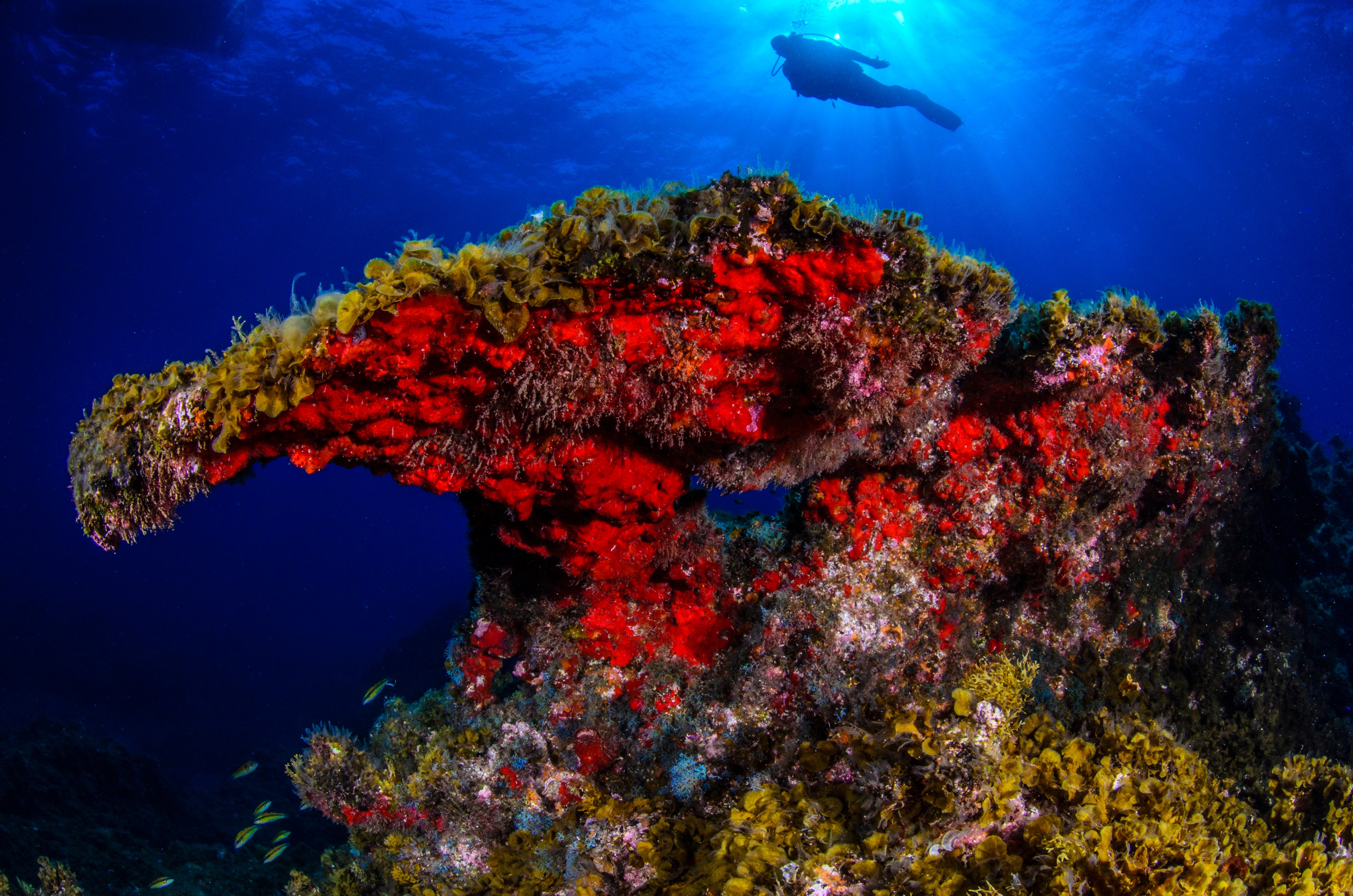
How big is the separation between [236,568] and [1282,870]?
11169 cm

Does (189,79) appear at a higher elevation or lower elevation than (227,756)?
higher

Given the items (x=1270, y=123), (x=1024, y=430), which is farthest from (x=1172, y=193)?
(x=1024, y=430)

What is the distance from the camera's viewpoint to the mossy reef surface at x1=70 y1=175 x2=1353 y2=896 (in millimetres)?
2713

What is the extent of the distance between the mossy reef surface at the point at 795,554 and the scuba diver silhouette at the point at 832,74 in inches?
824

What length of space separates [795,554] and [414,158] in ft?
156

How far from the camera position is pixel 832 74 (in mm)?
21844

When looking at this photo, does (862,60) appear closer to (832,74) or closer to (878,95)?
(832,74)

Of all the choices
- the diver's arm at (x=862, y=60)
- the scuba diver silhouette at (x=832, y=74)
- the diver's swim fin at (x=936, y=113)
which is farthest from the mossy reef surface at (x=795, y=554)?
the diver's swim fin at (x=936, y=113)

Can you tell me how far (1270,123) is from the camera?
37.6 meters

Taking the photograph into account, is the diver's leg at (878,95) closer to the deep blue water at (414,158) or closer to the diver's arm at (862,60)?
the diver's arm at (862,60)

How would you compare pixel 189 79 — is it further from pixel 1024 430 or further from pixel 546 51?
pixel 1024 430

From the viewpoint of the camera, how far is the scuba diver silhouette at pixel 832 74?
829 inches

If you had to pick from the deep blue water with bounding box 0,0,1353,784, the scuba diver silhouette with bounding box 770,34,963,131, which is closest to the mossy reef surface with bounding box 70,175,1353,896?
the deep blue water with bounding box 0,0,1353,784

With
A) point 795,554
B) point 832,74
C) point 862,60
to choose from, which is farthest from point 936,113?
point 795,554
